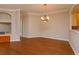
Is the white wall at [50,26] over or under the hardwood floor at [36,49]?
over

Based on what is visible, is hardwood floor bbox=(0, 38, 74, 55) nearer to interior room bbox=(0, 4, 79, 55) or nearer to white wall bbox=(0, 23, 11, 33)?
interior room bbox=(0, 4, 79, 55)

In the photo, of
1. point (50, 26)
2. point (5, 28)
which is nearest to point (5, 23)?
point (5, 28)

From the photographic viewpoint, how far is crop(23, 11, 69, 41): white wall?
405 inches

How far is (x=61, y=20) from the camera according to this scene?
10672 millimetres

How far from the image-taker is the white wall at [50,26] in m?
10.3

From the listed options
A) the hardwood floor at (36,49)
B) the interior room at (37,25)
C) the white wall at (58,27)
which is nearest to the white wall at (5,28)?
the interior room at (37,25)

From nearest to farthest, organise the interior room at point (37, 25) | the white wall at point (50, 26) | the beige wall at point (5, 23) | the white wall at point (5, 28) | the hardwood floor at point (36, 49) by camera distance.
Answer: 1. the hardwood floor at point (36, 49)
2. the interior room at point (37, 25)
3. the beige wall at point (5, 23)
4. the white wall at point (50, 26)
5. the white wall at point (5, 28)

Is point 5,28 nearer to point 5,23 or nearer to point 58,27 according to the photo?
point 5,23

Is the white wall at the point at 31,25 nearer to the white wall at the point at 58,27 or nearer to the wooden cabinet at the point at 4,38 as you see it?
the white wall at the point at 58,27

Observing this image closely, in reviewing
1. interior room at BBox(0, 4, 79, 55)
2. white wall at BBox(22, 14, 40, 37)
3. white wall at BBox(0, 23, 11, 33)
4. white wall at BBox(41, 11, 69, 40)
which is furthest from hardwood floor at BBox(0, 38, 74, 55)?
white wall at BBox(22, 14, 40, 37)

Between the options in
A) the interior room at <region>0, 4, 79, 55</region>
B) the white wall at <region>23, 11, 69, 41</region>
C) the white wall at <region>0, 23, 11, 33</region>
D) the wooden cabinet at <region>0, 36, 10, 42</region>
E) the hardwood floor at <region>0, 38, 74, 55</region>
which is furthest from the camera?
the white wall at <region>0, 23, 11, 33</region>

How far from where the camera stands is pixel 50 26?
1183cm

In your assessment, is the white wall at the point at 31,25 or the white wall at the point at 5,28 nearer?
the white wall at the point at 5,28
